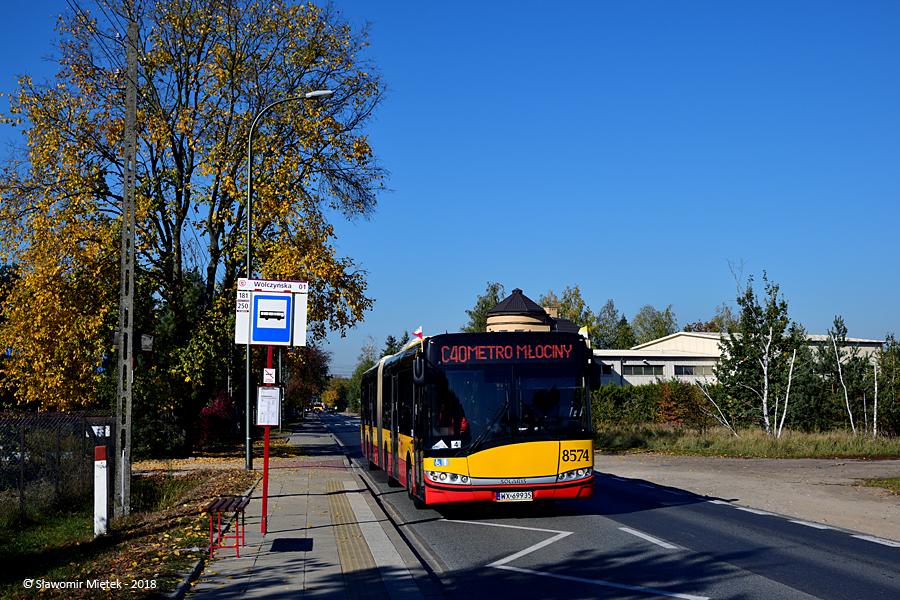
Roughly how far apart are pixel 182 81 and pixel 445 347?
1998 cm

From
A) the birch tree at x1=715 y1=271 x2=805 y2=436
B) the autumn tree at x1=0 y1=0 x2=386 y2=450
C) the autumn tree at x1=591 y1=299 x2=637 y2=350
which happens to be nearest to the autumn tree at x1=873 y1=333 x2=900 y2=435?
the birch tree at x1=715 y1=271 x2=805 y2=436

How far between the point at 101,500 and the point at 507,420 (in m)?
5.80

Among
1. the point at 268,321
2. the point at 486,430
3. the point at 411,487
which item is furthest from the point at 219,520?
the point at 411,487

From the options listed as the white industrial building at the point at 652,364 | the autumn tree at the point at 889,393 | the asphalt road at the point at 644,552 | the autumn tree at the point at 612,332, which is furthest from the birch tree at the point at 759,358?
the autumn tree at the point at 612,332

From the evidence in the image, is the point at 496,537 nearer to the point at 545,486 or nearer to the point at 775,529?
the point at 545,486

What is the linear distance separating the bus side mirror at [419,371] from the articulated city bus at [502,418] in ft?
0.05

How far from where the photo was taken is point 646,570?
856cm

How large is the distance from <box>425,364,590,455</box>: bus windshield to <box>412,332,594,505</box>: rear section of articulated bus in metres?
0.01

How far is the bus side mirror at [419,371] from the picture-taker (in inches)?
470

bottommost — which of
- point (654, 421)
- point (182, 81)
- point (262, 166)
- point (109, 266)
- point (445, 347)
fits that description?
point (654, 421)

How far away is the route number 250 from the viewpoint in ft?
39.4

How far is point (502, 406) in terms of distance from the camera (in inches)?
476

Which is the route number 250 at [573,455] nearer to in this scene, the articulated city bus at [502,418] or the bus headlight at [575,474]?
the articulated city bus at [502,418]

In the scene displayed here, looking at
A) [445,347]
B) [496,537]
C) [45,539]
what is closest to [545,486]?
[496,537]
